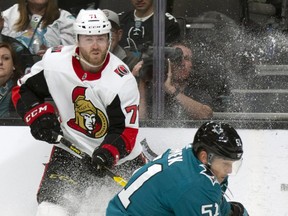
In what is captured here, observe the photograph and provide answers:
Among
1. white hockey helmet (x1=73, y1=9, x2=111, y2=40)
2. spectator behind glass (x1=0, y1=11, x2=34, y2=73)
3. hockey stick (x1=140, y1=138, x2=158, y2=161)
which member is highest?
white hockey helmet (x1=73, y1=9, x2=111, y2=40)

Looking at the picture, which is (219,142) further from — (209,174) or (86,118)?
(86,118)

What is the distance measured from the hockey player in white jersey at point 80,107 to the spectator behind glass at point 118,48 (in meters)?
0.37

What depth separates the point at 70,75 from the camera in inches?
163

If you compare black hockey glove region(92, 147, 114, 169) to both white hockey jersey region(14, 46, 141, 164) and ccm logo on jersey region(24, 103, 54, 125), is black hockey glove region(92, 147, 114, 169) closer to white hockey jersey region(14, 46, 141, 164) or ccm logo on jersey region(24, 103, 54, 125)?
white hockey jersey region(14, 46, 141, 164)

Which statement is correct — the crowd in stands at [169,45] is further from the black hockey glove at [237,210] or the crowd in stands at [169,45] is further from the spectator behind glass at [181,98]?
the black hockey glove at [237,210]

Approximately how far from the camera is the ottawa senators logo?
4.15 m

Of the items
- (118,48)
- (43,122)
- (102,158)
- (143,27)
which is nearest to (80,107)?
(43,122)

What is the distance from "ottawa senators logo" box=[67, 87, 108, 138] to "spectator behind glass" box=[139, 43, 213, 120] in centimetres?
48

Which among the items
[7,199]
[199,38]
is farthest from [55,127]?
[199,38]

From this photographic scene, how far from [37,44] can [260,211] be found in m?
1.47

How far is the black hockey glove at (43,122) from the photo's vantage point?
4082mm

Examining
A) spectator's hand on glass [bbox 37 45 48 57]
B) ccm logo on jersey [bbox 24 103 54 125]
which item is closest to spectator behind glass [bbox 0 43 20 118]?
spectator's hand on glass [bbox 37 45 48 57]

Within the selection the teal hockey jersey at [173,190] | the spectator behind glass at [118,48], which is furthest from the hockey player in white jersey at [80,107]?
the teal hockey jersey at [173,190]

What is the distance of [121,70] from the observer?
4164 mm
